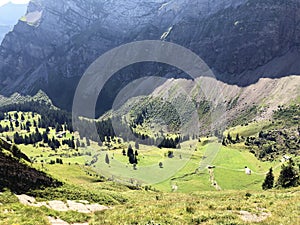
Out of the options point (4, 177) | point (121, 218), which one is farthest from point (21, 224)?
point (4, 177)

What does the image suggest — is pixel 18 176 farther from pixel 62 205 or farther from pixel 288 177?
pixel 288 177

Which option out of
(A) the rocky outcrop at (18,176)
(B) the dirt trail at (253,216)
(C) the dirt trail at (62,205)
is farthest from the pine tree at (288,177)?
(A) the rocky outcrop at (18,176)

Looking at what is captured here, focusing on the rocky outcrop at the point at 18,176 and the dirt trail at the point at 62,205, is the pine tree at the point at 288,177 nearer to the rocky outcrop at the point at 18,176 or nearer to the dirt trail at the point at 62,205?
the dirt trail at the point at 62,205

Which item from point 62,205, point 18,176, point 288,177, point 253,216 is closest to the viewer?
point 253,216

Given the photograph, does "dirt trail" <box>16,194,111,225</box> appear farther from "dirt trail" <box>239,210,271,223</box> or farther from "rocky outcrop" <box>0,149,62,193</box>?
"dirt trail" <box>239,210,271,223</box>

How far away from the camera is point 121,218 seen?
28.4 meters

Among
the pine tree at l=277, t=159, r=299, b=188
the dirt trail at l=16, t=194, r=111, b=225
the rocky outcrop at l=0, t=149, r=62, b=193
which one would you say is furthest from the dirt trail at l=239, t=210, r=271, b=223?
the pine tree at l=277, t=159, r=299, b=188

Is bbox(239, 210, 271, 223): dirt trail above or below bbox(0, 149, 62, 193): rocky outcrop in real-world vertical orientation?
above

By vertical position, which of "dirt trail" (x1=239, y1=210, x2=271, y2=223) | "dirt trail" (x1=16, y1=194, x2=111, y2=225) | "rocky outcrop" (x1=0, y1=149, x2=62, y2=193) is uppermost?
"dirt trail" (x1=239, y1=210, x2=271, y2=223)

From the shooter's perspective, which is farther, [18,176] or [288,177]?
[288,177]

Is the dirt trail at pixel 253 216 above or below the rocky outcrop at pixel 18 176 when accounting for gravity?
above

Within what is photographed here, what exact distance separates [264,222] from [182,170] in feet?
583

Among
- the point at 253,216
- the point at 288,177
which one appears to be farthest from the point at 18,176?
the point at 288,177

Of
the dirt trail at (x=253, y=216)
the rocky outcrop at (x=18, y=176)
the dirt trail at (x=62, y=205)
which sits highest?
the dirt trail at (x=253, y=216)
